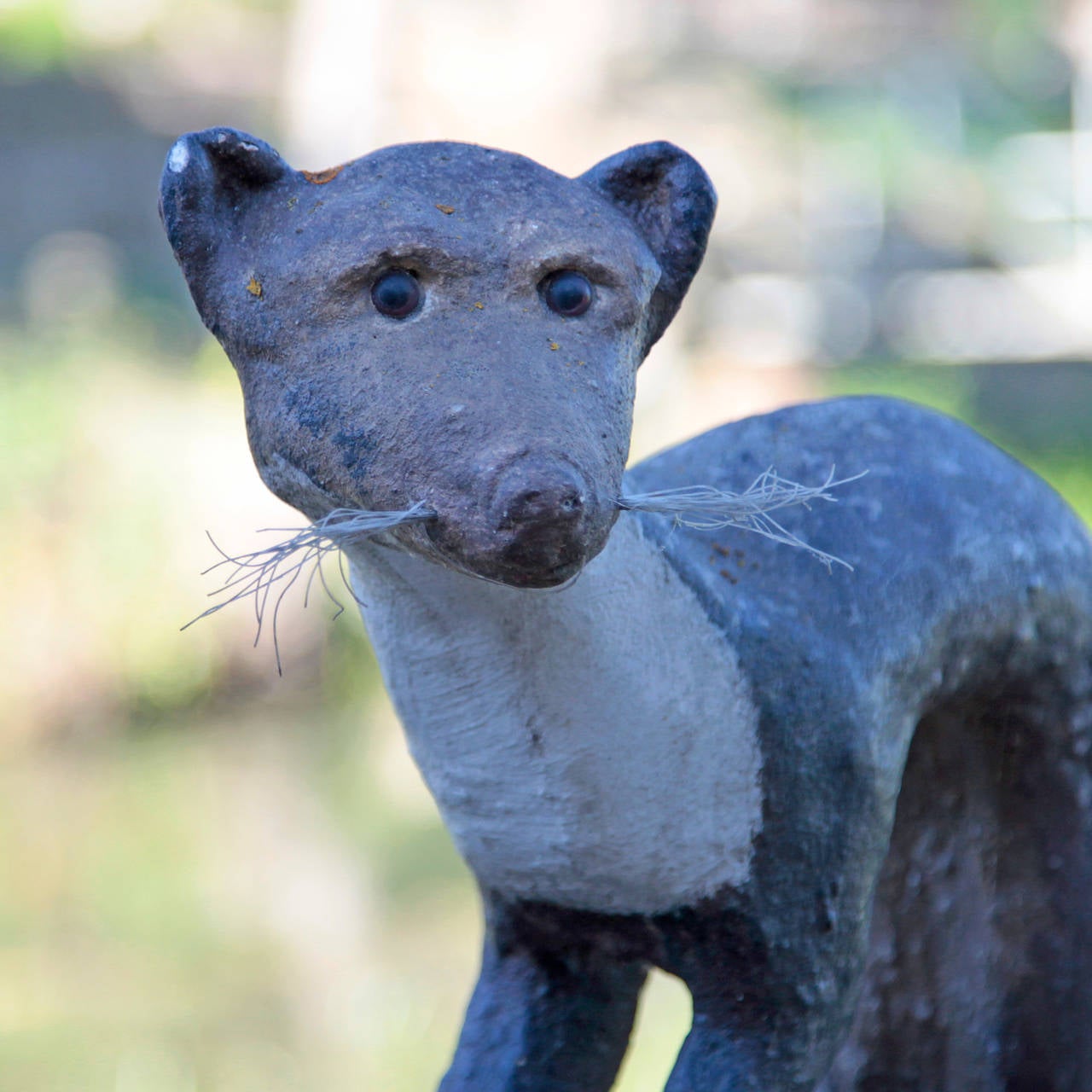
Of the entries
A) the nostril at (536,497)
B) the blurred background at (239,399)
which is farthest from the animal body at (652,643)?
the blurred background at (239,399)

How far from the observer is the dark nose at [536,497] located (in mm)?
835

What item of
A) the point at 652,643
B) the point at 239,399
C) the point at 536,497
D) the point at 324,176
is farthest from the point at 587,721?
the point at 239,399

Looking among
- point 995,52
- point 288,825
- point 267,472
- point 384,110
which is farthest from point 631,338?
point 995,52

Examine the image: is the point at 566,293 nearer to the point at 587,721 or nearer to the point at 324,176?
the point at 324,176

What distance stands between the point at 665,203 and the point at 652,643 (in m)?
0.31

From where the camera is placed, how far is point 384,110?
612 cm

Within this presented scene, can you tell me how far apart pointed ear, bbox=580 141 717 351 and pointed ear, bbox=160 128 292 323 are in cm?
23

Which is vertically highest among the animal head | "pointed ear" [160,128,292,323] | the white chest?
"pointed ear" [160,128,292,323]

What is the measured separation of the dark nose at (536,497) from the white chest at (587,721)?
0.21 meters

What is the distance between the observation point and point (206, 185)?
3.22 feet

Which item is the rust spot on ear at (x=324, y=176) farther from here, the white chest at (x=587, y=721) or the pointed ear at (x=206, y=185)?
the white chest at (x=587, y=721)

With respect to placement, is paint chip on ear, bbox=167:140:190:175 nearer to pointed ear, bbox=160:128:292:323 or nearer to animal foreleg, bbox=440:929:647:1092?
pointed ear, bbox=160:128:292:323

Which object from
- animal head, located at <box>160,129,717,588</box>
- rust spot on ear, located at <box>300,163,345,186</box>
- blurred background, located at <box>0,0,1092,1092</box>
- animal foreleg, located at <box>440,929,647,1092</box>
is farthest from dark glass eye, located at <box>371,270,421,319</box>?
blurred background, located at <box>0,0,1092,1092</box>

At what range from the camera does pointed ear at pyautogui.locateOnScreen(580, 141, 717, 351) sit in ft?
3.51
